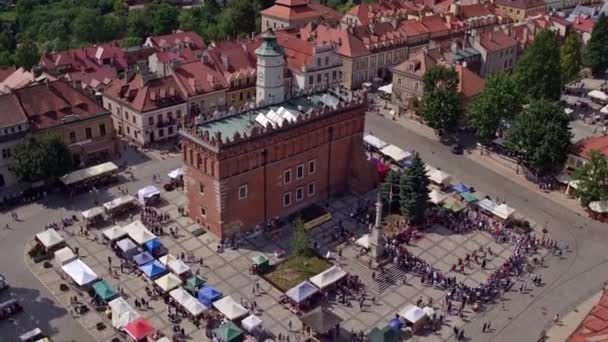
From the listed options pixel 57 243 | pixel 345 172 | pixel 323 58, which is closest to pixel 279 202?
pixel 345 172

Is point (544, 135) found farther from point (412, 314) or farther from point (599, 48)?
point (599, 48)

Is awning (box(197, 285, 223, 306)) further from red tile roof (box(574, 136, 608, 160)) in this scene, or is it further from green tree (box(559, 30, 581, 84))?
green tree (box(559, 30, 581, 84))

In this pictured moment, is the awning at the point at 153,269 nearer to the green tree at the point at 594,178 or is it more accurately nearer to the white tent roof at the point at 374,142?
the white tent roof at the point at 374,142

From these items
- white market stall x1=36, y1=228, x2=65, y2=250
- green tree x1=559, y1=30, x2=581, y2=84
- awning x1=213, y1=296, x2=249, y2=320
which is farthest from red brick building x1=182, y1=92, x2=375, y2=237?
green tree x1=559, y1=30, x2=581, y2=84

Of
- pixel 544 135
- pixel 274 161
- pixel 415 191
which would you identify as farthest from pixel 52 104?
pixel 544 135

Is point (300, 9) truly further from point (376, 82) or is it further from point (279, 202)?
point (279, 202)

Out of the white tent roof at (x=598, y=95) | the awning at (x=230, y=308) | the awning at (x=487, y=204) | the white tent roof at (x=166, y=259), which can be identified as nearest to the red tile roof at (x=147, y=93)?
the white tent roof at (x=166, y=259)
